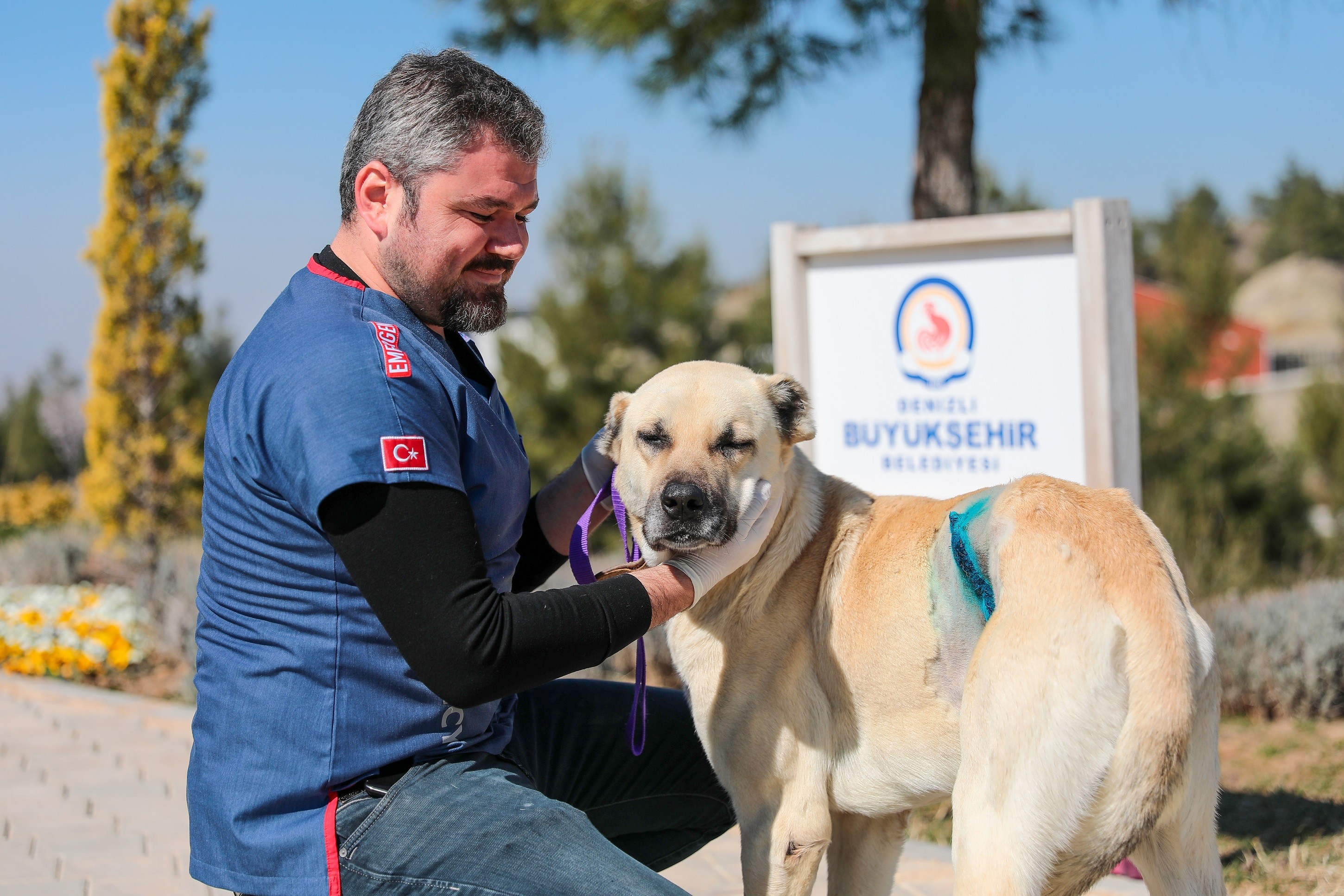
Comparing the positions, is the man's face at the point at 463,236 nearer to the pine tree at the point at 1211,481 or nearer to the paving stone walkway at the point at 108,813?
the paving stone walkway at the point at 108,813

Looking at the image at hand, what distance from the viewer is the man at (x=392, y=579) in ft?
6.05

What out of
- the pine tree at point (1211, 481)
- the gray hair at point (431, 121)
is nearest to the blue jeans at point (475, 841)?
the gray hair at point (431, 121)

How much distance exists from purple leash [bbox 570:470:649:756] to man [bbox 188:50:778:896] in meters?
0.21

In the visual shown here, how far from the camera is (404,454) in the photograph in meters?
1.83

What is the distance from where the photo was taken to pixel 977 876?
6.29ft

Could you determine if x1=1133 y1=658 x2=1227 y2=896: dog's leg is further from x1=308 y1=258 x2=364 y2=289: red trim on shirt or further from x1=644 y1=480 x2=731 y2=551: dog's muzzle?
x1=308 y1=258 x2=364 y2=289: red trim on shirt

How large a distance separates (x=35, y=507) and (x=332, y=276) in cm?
1695

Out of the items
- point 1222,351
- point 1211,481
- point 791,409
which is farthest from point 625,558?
point 1222,351

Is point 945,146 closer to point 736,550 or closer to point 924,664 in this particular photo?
point 736,550

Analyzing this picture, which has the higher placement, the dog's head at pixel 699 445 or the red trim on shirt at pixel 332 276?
the red trim on shirt at pixel 332 276

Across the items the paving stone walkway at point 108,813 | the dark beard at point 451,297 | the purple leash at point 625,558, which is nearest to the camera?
the dark beard at point 451,297

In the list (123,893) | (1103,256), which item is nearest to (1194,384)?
(1103,256)

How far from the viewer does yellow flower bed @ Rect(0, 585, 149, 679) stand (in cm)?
671

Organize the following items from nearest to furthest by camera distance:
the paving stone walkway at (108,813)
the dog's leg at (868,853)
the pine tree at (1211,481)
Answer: the dog's leg at (868,853) < the paving stone walkway at (108,813) < the pine tree at (1211,481)
